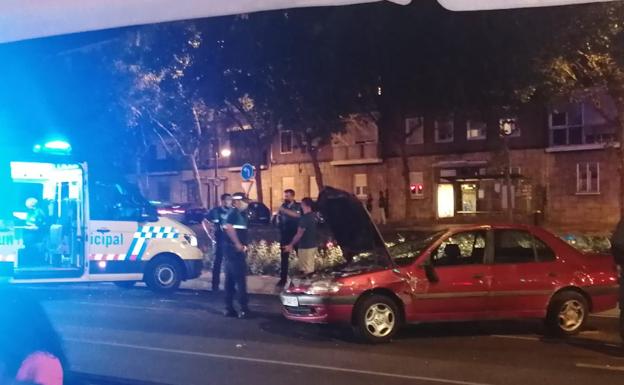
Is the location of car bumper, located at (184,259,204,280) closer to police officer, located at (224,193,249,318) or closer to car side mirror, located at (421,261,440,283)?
police officer, located at (224,193,249,318)

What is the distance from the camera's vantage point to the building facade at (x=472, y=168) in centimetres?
3775

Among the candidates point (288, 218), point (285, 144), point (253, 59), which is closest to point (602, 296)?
point (288, 218)

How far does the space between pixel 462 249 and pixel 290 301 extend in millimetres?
2333

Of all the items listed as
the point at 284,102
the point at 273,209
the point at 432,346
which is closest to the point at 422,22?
the point at 284,102

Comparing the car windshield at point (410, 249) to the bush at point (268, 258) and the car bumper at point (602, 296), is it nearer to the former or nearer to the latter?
the car bumper at point (602, 296)

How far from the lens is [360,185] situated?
47156 mm

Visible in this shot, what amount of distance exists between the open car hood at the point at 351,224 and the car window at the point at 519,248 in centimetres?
146

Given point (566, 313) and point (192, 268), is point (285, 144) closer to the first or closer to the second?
point (192, 268)

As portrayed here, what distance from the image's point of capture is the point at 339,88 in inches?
896

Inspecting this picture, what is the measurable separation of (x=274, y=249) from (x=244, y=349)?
29.6ft

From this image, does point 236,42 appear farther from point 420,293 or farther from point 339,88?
point 420,293

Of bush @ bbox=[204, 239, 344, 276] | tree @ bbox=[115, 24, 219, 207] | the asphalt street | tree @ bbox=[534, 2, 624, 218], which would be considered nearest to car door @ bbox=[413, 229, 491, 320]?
the asphalt street

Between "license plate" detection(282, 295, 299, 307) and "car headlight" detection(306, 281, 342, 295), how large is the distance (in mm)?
288

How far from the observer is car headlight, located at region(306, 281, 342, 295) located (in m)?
9.52
